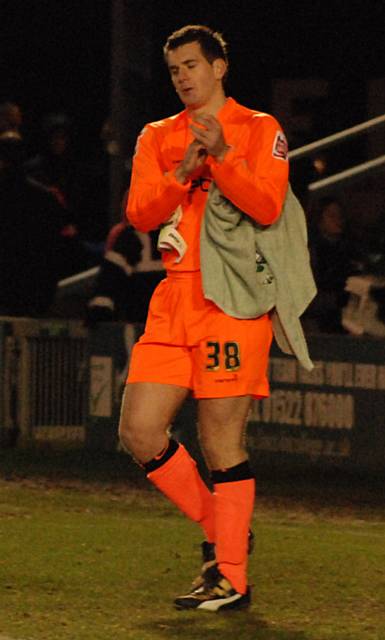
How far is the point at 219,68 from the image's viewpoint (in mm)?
6695

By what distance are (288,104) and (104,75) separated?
2456mm

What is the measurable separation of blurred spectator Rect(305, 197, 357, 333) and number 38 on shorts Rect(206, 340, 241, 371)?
186 inches

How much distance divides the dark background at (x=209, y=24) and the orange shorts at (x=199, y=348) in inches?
484

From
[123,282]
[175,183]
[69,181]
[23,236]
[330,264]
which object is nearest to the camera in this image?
[175,183]

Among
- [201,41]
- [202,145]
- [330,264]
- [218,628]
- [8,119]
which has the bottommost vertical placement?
[218,628]

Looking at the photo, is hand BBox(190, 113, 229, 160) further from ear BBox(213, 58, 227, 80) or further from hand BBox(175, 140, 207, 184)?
ear BBox(213, 58, 227, 80)

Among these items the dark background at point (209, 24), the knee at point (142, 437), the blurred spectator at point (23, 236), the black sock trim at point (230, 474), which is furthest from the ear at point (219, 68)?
the dark background at point (209, 24)

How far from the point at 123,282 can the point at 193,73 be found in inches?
186

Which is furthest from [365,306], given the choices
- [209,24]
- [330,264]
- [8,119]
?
[209,24]

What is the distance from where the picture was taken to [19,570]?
757 centimetres

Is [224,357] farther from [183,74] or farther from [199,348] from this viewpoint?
[183,74]

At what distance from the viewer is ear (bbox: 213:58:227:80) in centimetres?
668

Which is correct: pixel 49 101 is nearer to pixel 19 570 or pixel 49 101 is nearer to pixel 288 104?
pixel 288 104

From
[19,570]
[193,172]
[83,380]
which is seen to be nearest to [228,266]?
[193,172]
